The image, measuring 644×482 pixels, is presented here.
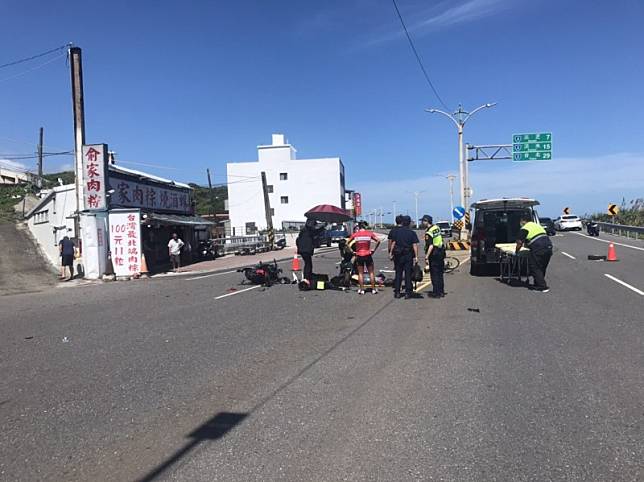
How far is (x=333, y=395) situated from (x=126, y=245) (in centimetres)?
1806

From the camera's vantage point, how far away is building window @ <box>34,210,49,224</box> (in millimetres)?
26177

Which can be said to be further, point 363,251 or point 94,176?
point 94,176

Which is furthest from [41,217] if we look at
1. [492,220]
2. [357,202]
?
[357,202]

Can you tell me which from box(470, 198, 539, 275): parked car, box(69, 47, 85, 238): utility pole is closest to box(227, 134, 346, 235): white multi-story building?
box(69, 47, 85, 238): utility pole

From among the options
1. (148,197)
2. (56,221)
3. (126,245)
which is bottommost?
(126,245)

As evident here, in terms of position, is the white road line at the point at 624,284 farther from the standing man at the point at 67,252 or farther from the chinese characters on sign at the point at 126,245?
the standing man at the point at 67,252

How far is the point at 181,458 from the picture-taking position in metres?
4.06

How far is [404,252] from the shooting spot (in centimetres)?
1221

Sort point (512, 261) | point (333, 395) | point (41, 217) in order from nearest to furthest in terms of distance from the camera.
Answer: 1. point (333, 395)
2. point (512, 261)
3. point (41, 217)

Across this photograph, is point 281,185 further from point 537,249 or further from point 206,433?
point 206,433

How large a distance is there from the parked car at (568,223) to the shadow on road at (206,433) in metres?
55.4

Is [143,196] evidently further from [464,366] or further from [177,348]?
[464,366]

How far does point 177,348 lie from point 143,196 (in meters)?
21.7

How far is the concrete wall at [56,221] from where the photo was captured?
2514 centimetres
